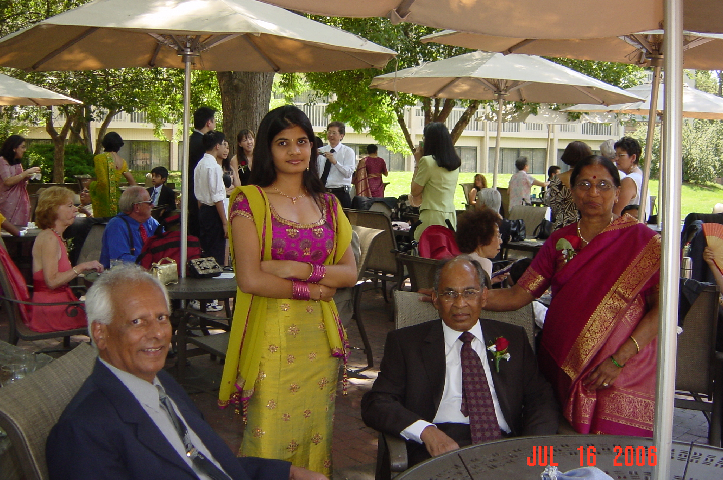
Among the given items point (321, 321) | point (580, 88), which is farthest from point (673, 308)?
point (580, 88)

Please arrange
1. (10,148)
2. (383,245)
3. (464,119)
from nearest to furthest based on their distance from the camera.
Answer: (383,245) < (10,148) < (464,119)

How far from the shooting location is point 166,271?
15.6ft

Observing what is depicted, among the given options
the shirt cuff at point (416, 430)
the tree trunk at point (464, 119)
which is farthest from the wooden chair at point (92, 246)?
the tree trunk at point (464, 119)

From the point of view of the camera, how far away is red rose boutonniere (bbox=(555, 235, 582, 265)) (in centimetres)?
315

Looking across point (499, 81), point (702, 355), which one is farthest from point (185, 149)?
point (499, 81)

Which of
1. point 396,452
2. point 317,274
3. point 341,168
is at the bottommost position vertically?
point 396,452

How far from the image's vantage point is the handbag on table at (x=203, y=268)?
201 inches

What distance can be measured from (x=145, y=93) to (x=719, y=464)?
21325 mm

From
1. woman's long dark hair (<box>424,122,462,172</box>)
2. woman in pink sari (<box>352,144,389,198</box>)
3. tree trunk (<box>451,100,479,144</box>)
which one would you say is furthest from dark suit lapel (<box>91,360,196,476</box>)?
tree trunk (<box>451,100,479,144</box>)

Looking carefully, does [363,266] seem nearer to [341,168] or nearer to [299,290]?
[299,290]

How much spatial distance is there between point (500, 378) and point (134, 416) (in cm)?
164

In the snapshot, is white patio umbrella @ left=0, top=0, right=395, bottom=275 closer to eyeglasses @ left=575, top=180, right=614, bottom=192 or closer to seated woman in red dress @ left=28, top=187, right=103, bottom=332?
seated woman in red dress @ left=28, top=187, right=103, bottom=332

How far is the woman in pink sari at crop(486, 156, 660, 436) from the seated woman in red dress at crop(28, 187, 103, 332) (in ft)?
11.2

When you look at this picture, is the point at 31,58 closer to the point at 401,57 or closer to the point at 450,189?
the point at 450,189
